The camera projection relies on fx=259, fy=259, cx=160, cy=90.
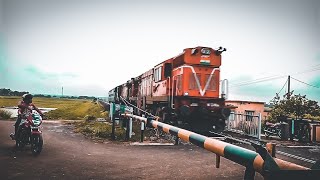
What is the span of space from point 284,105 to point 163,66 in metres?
15.8

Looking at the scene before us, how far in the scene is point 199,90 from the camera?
13.3 metres

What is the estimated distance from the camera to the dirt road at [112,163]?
520 cm

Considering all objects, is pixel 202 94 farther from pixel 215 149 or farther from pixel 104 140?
pixel 215 149

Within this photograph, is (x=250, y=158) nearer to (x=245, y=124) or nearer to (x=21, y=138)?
(x=21, y=138)

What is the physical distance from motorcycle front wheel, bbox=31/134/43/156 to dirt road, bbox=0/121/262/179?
167mm

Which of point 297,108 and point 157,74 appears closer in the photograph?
point 157,74

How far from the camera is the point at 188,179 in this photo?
200 inches

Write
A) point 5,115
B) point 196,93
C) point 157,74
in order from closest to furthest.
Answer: point 196,93 → point 157,74 → point 5,115

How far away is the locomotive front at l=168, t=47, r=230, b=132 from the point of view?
12.8 meters

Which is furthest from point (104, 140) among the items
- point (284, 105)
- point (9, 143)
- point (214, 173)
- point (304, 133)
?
point (284, 105)

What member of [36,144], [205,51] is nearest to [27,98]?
[36,144]

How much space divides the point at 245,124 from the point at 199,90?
3.16 metres

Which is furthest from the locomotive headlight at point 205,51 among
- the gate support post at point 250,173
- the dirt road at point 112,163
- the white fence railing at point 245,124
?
the gate support post at point 250,173

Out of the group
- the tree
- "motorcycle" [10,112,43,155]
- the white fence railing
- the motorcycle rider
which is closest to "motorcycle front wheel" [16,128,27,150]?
"motorcycle" [10,112,43,155]
